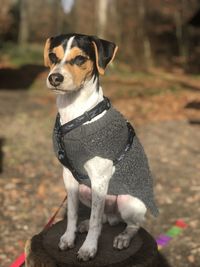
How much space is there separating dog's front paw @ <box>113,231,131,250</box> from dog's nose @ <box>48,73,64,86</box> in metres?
1.55

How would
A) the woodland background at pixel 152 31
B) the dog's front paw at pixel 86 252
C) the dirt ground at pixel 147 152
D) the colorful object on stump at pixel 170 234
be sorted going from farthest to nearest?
the woodland background at pixel 152 31, the dirt ground at pixel 147 152, the colorful object on stump at pixel 170 234, the dog's front paw at pixel 86 252

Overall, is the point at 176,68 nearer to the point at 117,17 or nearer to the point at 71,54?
the point at 117,17

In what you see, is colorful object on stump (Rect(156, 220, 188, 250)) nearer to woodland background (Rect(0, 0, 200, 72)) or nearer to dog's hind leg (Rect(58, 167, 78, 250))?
dog's hind leg (Rect(58, 167, 78, 250))

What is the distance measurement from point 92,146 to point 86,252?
878mm

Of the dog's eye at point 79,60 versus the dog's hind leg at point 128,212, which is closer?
the dog's eye at point 79,60

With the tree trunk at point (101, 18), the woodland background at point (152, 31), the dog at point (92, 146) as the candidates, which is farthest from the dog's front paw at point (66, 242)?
the woodland background at point (152, 31)

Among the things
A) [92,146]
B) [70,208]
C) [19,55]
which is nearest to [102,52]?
[92,146]

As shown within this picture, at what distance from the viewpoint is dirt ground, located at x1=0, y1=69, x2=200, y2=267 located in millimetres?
6141

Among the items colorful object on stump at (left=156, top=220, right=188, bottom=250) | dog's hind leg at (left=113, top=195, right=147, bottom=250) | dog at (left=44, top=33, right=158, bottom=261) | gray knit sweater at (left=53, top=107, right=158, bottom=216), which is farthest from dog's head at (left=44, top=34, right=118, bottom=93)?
colorful object on stump at (left=156, top=220, right=188, bottom=250)

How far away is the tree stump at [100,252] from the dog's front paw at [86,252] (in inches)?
1.6

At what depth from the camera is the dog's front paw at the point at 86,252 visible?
3.42 meters

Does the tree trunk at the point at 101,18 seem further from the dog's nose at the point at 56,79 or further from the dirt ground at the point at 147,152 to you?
the dog's nose at the point at 56,79

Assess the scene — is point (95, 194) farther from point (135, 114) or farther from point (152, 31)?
point (152, 31)

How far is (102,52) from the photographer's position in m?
3.14
